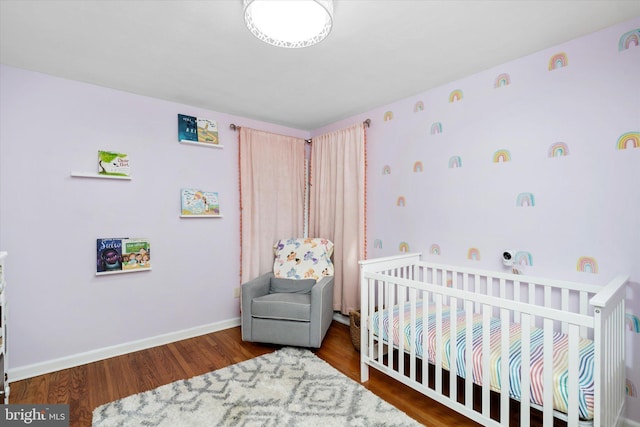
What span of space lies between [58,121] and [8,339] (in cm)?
163

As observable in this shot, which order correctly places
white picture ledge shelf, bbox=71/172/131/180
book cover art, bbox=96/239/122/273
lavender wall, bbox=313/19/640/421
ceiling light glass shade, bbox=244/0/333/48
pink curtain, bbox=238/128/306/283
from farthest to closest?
pink curtain, bbox=238/128/306/283 → book cover art, bbox=96/239/122/273 → white picture ledge shelf, bbox=71/172/131/180 → lavender wall, bbox=313/19/640/421 → ceiling light glass shade, bbox=244/0/333/48

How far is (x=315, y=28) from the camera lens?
1548mm

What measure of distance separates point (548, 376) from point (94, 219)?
314cm

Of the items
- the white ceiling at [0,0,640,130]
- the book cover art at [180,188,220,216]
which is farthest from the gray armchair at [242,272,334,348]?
the white ceiling at [0,0,640,130]

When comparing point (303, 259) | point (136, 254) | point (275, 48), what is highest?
point (275, 48)

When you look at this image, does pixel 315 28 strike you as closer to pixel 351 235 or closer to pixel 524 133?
pixel 524 133

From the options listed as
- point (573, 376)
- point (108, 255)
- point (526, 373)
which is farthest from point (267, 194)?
point (573, 376)

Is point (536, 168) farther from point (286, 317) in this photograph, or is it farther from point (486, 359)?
point (286, 317)

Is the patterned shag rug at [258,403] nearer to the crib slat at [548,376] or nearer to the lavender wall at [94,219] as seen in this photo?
the crib slat at [548,376]

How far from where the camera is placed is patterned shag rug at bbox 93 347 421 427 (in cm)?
176

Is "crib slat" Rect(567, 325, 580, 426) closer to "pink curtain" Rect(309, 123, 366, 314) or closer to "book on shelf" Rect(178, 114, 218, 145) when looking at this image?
"pink curtain" Rect(309, 123, 366, 314)

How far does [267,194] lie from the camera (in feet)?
11.4

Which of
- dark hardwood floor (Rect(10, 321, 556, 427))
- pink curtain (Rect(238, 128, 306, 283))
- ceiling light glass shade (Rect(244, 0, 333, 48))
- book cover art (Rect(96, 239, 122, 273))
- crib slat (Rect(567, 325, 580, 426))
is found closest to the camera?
crib slat (Rect(567, 325, 580, 426))

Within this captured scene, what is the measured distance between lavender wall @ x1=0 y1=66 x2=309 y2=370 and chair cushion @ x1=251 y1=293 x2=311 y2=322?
68 cm
